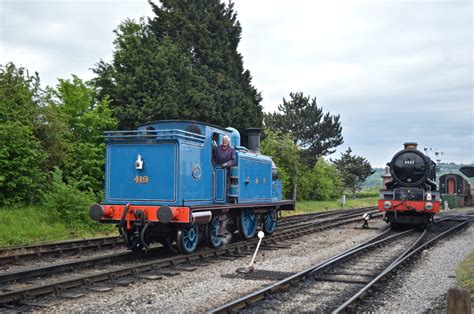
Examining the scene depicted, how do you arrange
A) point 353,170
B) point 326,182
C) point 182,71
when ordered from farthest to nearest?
point 353,170 < point 326,182 < point 182,71

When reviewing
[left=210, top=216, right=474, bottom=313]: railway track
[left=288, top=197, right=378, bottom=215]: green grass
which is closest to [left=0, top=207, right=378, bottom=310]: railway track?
[left=210, top=216, right=474, bottom=313]: railway track

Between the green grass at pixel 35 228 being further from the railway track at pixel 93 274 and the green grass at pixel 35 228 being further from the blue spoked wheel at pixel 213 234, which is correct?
the blue spoked wheel at pixel 213 234

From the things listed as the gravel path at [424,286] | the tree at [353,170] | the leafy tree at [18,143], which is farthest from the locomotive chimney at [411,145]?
the tree at [353,170]

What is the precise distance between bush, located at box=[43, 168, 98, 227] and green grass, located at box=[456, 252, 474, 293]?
11495 millimetres

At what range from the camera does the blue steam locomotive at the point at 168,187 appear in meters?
10.4

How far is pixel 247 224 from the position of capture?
14.2 meters

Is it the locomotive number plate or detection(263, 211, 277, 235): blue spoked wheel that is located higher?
the locomotive number plate

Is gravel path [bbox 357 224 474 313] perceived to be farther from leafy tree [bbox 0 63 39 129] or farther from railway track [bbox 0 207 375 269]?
leafy tree [bbox 0 63 39 129]

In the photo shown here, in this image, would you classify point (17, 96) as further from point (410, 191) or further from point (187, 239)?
point (410, 191)

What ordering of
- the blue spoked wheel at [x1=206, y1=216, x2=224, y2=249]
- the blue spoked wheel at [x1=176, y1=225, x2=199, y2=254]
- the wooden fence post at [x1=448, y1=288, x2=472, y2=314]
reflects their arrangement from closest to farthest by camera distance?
the wooden fence post at [x1=448, y1=288, x2=472, y2=314], the blue spoked wheel at [x1=176, y1=225, x2=199, y2=254], the blue spoked wheel at [x1=206, y1=216, x2=224, y2=249]

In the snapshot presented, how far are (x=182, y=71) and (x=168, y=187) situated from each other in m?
15.2

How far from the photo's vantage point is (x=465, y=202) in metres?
43.4

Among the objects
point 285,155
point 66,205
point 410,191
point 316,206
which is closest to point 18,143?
point 66,205

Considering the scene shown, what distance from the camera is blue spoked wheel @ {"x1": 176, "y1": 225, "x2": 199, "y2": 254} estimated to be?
10.7m
